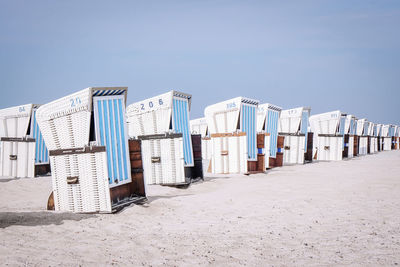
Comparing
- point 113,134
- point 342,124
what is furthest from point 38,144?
point 342,124

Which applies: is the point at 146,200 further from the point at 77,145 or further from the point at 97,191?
the point at 77,145

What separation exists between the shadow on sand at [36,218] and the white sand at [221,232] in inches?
0.7

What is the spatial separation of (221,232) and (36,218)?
12.6 ft

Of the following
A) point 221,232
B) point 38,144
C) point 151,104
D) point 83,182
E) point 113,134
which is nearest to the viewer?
point 221,232

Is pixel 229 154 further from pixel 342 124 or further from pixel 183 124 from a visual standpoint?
pixel 342 124

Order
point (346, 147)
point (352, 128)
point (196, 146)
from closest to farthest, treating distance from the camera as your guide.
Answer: point (196, 146) < point (346, 147) < point (352, 128)

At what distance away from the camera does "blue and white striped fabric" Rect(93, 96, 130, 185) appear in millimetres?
7961

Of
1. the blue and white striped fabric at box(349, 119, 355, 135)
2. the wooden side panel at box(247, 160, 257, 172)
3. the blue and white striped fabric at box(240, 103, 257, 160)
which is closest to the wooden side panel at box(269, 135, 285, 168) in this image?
the wooden side panel at box(247, 160, 257, 172)

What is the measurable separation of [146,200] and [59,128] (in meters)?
2.90

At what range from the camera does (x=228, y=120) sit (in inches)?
640

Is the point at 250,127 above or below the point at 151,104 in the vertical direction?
below

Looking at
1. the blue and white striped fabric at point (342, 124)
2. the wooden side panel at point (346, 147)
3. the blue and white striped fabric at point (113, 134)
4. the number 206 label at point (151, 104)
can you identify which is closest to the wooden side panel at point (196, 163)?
the number 206 label at point (151, 104)

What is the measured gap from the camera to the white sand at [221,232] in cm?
473

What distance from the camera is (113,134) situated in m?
8.35
